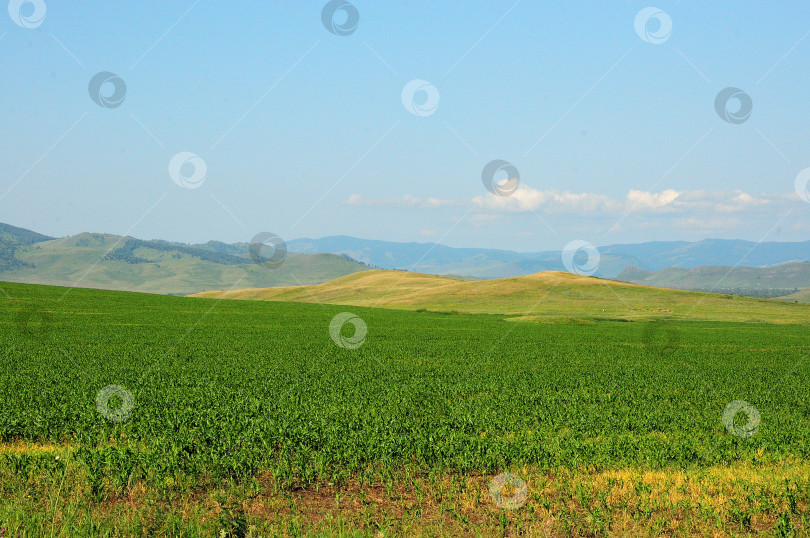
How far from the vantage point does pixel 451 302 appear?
13875 centimetres

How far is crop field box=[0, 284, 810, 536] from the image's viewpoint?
10539mm

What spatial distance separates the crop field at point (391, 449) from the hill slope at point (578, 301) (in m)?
65.8

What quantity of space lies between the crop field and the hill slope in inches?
2590

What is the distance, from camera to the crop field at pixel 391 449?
1054 centimetres

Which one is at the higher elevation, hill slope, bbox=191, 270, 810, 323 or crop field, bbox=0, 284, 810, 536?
hill slope, bbox=191, 270, 810, 323

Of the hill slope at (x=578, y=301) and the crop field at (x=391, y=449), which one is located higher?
the hill slope at (x=578, y=301)

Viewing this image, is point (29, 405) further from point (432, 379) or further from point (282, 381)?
point (432, 379)

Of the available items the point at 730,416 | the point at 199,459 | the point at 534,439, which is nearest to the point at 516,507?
the point at 534,439

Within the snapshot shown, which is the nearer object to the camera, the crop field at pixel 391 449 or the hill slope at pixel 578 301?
the crop field at pixel 391 449

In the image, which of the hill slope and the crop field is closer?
the crop field

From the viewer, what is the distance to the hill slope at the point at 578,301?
4264 inches

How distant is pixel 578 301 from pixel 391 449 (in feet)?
391

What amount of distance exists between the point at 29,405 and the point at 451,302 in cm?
12226

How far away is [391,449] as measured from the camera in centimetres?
1423
